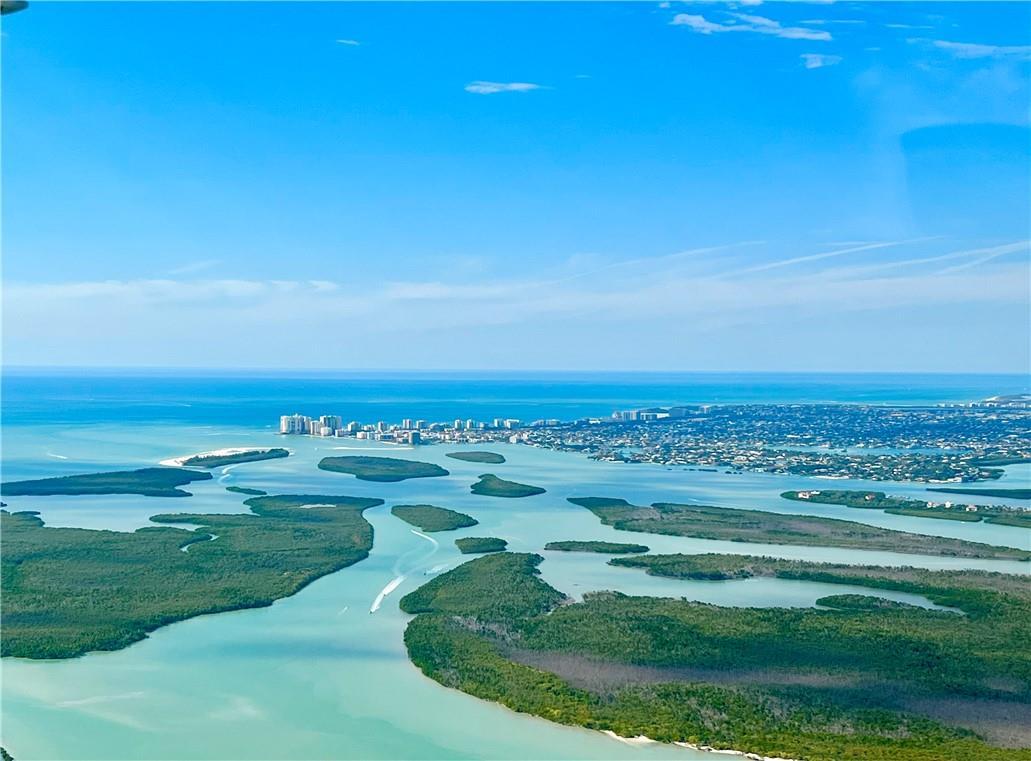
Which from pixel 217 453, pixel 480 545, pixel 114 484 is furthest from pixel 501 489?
pixel 217 453

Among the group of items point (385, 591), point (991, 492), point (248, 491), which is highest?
point (991, 492)

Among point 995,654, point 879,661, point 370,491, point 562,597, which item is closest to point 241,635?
point 562,597

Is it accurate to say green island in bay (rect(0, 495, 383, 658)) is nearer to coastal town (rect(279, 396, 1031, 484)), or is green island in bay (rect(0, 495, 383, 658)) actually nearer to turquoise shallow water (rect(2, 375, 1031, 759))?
turquoise shallow water (rect(2, 375, 1031, 759))

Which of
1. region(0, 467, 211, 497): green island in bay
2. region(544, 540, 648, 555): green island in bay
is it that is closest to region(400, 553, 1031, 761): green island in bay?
region(544, 540, 648, 555): green island in bay

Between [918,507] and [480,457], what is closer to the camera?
[918,507]

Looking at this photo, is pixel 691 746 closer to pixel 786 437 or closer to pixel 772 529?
pixel 772 529

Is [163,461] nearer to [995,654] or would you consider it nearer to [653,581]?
[653,581]
